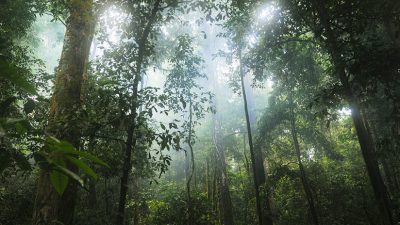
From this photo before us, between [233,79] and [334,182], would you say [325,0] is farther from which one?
[334,182]

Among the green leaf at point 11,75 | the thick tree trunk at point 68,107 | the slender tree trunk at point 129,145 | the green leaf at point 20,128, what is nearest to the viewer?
the green leaf at point 11,75

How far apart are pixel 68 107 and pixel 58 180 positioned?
4425 millimetres

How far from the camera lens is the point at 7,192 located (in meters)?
9.05

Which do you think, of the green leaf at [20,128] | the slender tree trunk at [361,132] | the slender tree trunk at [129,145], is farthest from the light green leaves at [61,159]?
the slender tree trunk at [361,132]

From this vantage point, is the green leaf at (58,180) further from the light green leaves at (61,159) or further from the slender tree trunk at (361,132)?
the slender tree trunk at (361,132)

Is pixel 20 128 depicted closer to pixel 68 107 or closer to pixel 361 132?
pixel 68 107

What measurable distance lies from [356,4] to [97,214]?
22.9 feet

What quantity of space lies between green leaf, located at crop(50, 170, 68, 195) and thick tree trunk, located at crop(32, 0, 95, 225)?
3.17 meters

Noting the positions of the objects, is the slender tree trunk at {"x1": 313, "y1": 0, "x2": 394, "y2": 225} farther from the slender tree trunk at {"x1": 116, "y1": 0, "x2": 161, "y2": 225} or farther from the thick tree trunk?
the thick tree trunk

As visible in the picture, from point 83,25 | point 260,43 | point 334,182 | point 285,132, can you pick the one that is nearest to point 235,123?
point 285,132

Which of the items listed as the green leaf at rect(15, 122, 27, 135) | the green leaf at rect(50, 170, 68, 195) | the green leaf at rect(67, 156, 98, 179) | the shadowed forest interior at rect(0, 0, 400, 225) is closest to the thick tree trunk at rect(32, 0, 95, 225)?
the shadowed forest interior at rect(0, 0, 400, 225)

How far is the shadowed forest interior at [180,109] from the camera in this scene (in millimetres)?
4367

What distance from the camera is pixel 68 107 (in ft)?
16.1

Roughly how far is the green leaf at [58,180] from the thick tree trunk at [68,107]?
3.17 metres
